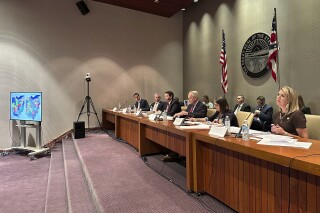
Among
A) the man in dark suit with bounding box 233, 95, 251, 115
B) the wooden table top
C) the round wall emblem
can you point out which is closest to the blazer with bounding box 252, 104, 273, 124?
the man in dark suit with bounding box 233, 95, 251, 115

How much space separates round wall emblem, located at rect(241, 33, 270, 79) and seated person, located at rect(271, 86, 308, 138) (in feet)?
9.23

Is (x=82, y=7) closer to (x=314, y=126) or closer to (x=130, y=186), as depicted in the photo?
(x=130, y=186)

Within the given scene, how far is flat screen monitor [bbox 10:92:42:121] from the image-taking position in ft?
16.7

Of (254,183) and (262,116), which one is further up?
(262,116)

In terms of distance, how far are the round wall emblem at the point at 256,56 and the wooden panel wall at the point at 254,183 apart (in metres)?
3.48

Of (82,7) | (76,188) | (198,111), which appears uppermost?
(82,7)

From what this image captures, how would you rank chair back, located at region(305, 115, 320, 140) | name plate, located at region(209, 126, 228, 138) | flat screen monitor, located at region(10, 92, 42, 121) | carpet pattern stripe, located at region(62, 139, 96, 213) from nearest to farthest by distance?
1. name plate, located at region(209, 126, 228, 138)
2. carpet pattern stripe, located at region(62, 139, 96, 213)
3. chair back, located at region(305, 115, 320, 140)
4. flat screen monitor, located at region(10, 92, 42, 121)

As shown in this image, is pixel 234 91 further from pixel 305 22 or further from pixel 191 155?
pixel 191 155

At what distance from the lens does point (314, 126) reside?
8.97ft

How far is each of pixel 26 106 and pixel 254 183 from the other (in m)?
4.86

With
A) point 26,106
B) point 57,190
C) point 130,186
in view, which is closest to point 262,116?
point 130,186

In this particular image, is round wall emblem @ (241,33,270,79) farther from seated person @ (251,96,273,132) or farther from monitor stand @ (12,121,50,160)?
monitor stand @ (12,121,50,160)

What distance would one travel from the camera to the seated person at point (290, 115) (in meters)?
2.47

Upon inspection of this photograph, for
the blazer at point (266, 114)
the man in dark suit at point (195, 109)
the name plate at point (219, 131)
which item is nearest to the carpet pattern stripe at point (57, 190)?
the name plate at point (219, 131)
